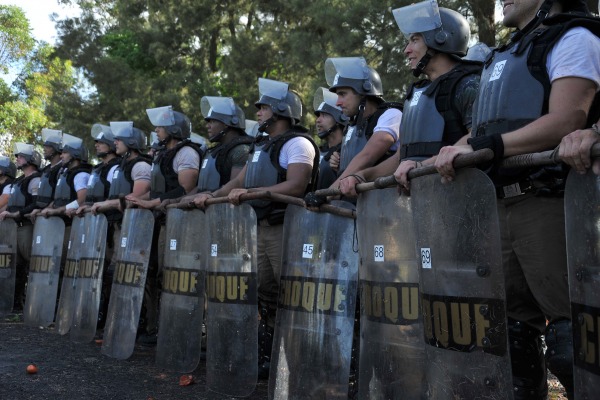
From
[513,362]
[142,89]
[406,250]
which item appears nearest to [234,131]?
[406,250]

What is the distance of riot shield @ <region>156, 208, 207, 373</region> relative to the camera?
613cm

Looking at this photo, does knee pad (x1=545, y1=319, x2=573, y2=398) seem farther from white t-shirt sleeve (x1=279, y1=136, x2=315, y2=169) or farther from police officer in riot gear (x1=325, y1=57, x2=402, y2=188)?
white t-shirt sleeve (x1=279, y1=136, x2=315, y2=169)

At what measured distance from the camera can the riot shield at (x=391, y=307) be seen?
147 inches

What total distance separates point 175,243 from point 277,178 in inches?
40.0

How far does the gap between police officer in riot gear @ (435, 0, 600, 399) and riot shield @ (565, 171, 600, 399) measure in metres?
0.49

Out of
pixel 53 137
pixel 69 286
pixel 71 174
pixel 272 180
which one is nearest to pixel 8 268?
pixel 71 174

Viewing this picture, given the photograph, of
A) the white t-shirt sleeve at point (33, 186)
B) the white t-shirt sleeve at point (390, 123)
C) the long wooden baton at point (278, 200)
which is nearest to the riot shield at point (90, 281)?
the long wooden baton at point (278, 200)

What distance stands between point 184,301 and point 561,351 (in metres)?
3.74

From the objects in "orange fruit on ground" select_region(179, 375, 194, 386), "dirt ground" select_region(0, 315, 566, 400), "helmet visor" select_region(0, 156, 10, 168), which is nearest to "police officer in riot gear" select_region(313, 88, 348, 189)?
"dirt ground" select_region(0, 315, 566, 400)

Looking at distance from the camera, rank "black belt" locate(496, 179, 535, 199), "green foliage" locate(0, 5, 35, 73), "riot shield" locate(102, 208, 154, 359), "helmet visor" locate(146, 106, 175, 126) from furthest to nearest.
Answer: "green foliage" locate(0, 5, 35, 73) < "helmet visor" locate(146, 106, 175, 126) < "riot shield" locate(102, 208, 154, 359) < "black belt" locate(496, 179, 535, 199)

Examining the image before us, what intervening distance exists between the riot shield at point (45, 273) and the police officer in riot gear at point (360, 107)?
15.7 feet

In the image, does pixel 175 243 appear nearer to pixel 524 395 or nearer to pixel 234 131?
pixel 234 131

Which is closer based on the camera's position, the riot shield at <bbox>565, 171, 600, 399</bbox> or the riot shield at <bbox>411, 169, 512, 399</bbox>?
the riot shield at <bbox>565, 171, 600, 399</bbox>

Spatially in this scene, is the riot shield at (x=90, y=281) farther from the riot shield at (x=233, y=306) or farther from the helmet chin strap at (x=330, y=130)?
the riot shield at (x=233, y=306)
